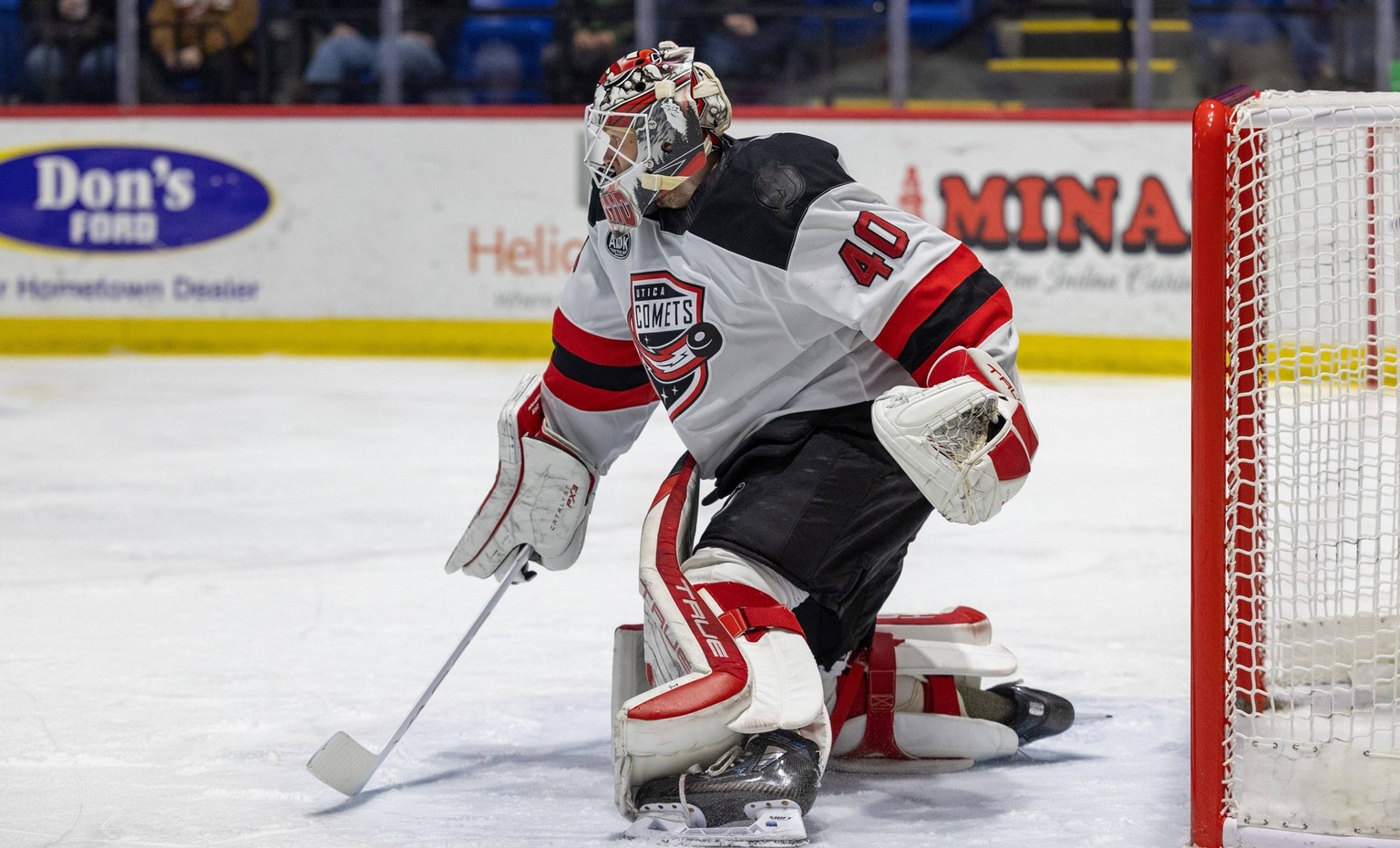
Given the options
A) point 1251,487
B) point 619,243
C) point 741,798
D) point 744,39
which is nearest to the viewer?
point 1251,487

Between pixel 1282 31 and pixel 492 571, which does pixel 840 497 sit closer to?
pixel 492 571

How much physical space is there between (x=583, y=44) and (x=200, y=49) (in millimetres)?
1728

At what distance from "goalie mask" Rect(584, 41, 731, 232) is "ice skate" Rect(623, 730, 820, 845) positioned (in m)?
0.70

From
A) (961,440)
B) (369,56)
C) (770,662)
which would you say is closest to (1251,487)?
(961,440)

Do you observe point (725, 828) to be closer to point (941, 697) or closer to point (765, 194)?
point (941, 697)

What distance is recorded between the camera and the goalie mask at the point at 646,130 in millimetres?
2133

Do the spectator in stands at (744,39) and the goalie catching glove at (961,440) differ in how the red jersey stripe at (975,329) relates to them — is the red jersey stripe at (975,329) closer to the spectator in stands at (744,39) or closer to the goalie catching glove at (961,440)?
the goalie catching glove at (961,440)

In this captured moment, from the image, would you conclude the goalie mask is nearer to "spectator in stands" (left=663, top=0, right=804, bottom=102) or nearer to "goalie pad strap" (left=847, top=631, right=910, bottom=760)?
"goalie pad strap" (left=847, top=631, right=910, bottom=760)

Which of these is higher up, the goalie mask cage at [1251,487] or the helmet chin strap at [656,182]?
the helmet chin strap at [656,182]

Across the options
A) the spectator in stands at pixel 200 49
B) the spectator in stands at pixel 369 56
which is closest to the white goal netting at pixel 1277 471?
the spectator in stands at pixel 369 56

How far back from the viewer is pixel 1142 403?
5.97 m

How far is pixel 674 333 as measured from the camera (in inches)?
86.1

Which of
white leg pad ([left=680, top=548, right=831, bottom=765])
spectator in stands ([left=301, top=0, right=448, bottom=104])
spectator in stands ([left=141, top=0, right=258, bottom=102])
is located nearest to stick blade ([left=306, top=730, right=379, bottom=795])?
white leg pad ([left=680, top=548, right=831, bottom=765])

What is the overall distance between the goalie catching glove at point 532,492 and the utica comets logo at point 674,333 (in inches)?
8.7
